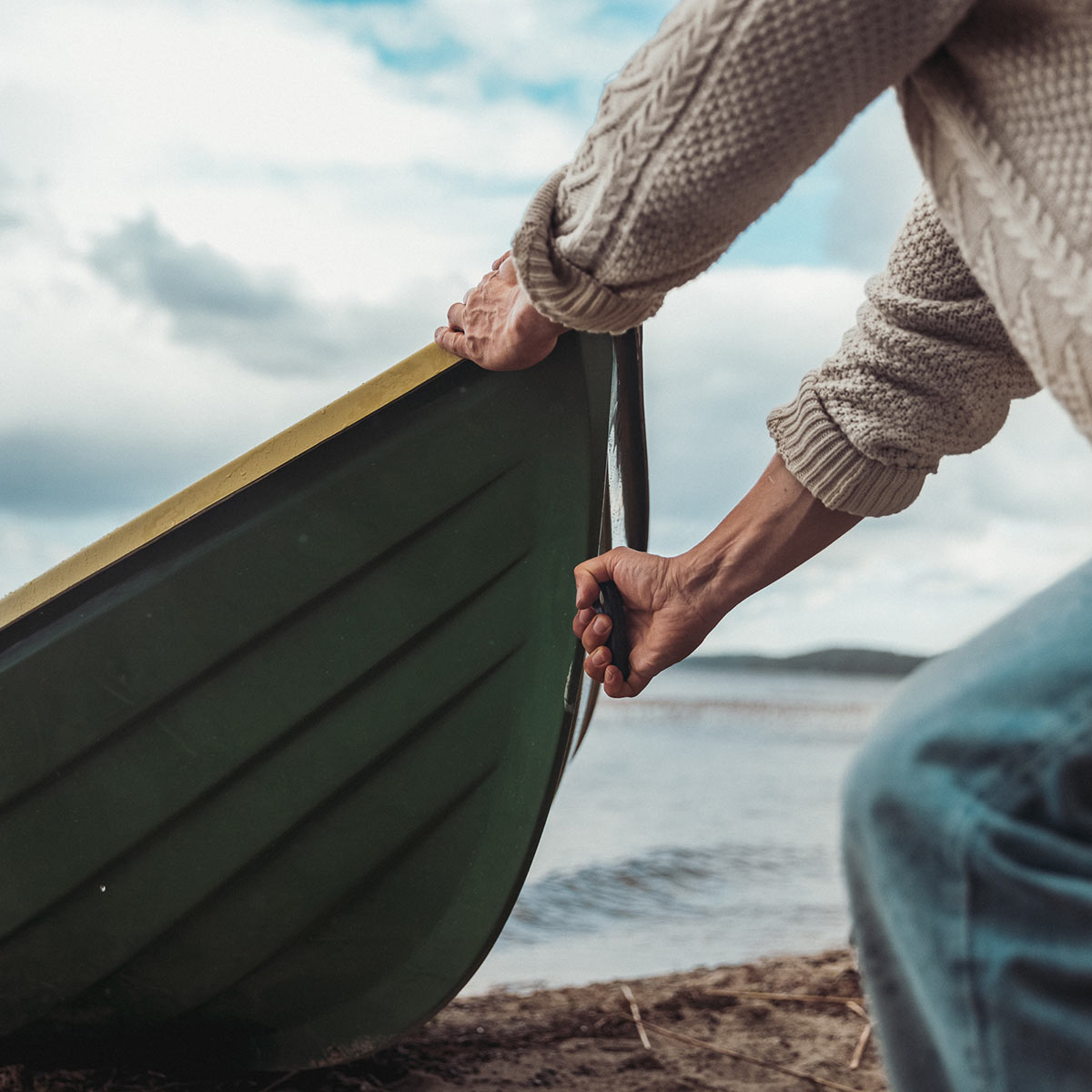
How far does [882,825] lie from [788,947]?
286 centimetres

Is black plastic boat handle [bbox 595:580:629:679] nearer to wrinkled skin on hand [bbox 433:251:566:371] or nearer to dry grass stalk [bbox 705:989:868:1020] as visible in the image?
wrinkled skin on hand [bbox 433:251:566:371]

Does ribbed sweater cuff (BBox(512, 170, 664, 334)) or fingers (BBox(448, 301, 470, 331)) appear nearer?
ribbed sweater cuff (BBox(512, 170, 664, 334))

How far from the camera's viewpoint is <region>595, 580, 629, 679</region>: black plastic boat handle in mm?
1420

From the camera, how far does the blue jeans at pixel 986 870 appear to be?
1.67 feet

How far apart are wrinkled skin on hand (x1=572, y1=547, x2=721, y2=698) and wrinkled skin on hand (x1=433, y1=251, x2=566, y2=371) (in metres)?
0.32

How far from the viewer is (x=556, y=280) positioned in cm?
91

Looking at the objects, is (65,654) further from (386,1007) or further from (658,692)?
(658,692)

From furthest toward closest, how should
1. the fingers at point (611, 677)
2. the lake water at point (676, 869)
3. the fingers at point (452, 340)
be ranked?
the lake water at point (676, 869)
the fingers at point (452, 340)
the fingers at point (611, 677)

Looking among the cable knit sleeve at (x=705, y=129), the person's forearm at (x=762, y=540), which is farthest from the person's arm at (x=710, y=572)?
the cable knit sleeve at (x=705, y=129)

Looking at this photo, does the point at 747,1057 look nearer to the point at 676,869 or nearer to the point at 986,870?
the point at 986,870

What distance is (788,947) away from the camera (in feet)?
10.3

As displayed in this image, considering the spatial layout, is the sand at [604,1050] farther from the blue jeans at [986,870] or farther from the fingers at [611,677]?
the blue jeans at [986,870]

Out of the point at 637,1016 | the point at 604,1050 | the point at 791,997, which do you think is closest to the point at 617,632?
the point at 604,1050

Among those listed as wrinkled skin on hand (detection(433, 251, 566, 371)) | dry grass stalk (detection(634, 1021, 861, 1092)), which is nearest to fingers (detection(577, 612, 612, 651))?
wrinkled skin on hand (detection(433, 251, 566, 371))
